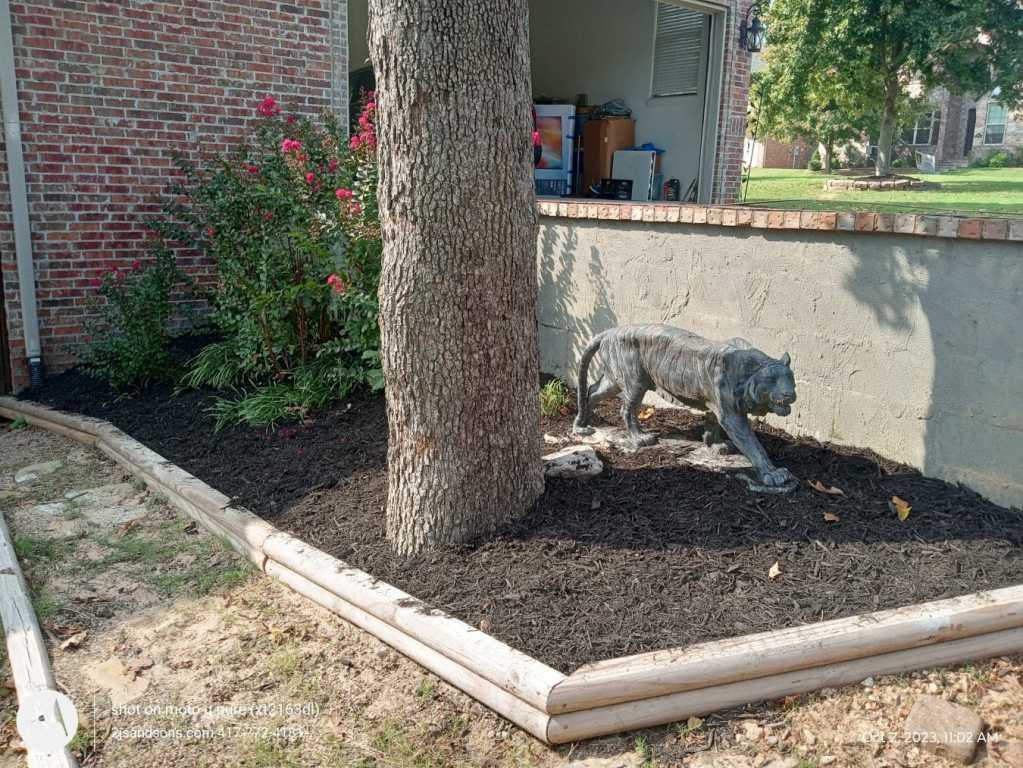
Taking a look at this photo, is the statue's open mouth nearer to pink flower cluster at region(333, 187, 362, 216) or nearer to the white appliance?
pink flower cluster at region(333, 187, 362, 216)

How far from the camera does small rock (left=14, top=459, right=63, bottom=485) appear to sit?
17.4 feet

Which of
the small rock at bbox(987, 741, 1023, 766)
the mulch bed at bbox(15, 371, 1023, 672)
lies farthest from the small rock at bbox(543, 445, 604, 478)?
the small rock at bbox(987, 741, 1023, 766)

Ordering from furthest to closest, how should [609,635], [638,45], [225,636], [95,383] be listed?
[638,45], [95,383], [225,636], [609,635]

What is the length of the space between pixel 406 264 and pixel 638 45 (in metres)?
12.2

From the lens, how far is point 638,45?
14273 mm

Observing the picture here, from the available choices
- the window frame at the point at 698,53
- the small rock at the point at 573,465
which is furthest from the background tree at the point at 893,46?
the small rock at the point at 573,465

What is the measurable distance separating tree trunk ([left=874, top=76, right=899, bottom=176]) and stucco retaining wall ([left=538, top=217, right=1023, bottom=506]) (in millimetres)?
17723

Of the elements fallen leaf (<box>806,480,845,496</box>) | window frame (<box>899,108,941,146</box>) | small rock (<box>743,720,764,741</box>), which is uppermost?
window frame (<box>899,108,941,146</box>)

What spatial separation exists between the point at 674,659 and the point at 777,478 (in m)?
1.65

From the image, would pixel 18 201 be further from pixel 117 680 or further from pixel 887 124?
pixel 887 124

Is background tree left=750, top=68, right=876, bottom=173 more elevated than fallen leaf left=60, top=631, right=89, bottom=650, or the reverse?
background tree left=750, top=68, right=876, bottom=173

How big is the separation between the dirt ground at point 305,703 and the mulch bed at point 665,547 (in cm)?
31

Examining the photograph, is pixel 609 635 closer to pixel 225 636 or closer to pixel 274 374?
pixel 225 636

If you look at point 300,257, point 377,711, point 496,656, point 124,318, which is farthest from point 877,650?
point 124,318
